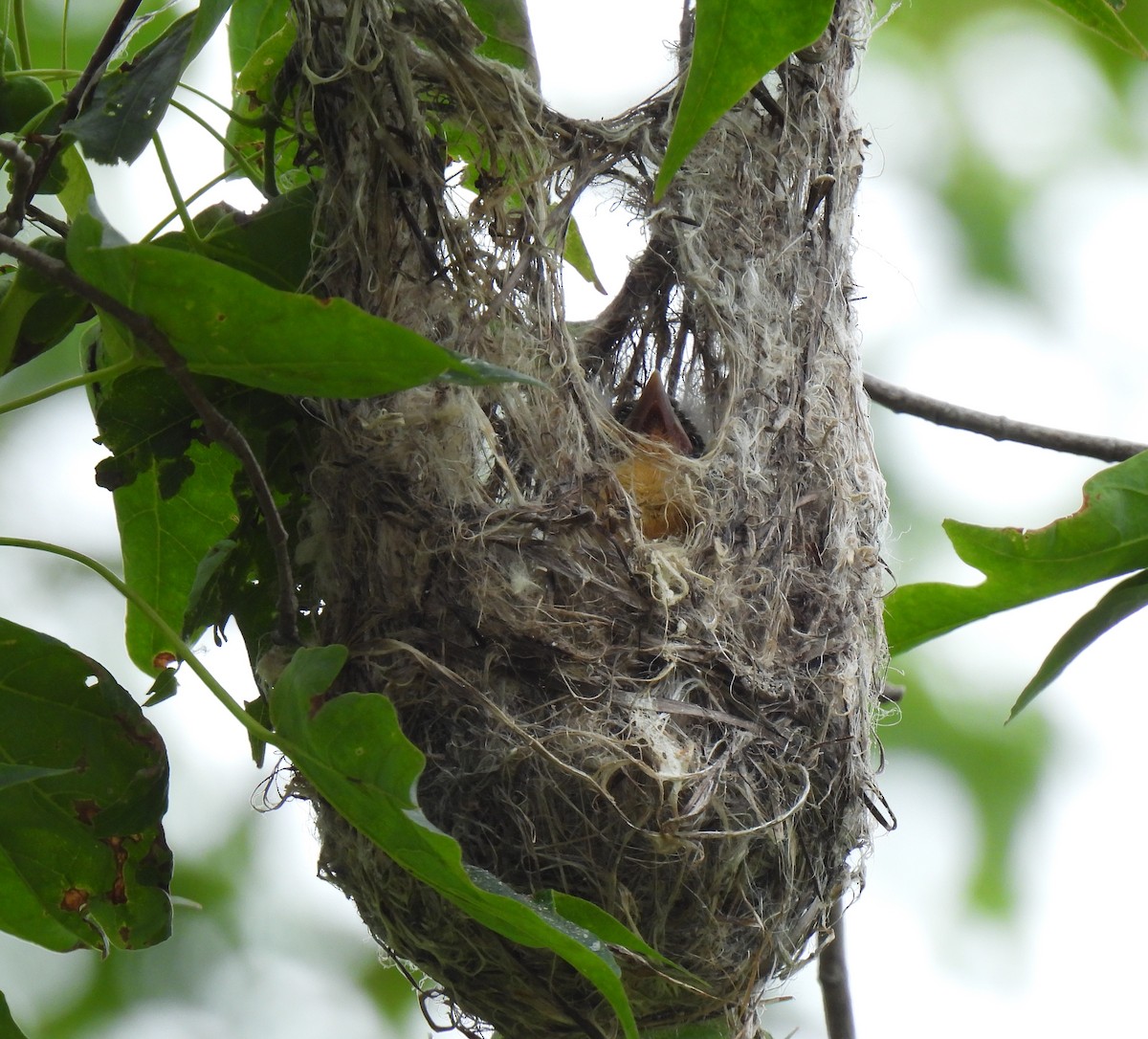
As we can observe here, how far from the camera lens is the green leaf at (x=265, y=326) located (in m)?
0.82

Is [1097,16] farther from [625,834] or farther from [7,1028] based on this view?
[7,1028]

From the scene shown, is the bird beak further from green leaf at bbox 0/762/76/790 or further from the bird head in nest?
green leaf at bbox 0/762/76/790

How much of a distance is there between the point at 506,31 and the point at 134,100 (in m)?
0.53

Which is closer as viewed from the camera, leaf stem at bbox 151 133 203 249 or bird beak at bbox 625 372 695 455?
leaf stem at bbox 151 133 203 249

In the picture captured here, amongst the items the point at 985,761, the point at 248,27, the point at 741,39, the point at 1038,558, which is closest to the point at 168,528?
the point at 248,27

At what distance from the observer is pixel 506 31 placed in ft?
4.85

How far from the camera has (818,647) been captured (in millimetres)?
1342

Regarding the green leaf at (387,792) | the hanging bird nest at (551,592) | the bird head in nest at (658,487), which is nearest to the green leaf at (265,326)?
the green leaf at (387,792)

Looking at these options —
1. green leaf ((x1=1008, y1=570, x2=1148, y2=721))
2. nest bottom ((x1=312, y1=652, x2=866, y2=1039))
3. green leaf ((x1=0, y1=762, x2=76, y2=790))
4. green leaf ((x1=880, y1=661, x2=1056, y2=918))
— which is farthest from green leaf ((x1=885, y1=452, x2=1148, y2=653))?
green leaf ((x1=880, y1=661, x2=1056, y2=918))

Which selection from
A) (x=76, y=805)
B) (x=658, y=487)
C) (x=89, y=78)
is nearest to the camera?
(x=89, y=78)

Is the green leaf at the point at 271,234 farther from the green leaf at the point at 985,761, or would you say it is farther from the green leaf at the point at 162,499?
the green leaf at the point at 985,761

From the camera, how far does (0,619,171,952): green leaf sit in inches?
46.3

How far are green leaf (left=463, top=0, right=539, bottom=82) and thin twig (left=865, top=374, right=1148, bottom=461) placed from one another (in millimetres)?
717

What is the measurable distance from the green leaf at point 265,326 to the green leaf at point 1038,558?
76cm
